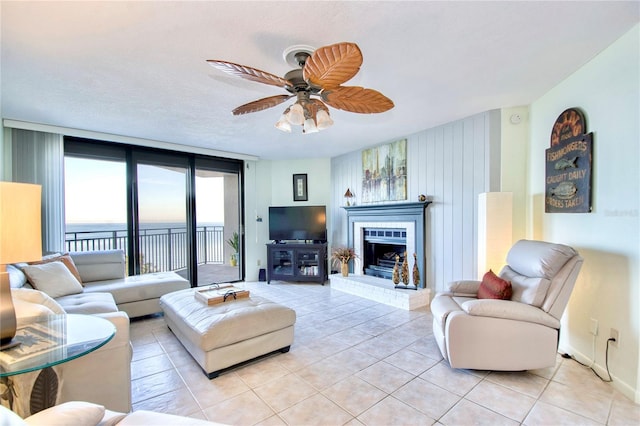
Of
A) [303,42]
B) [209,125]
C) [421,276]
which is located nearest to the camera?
[303,42]

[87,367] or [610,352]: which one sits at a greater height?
[87,367]

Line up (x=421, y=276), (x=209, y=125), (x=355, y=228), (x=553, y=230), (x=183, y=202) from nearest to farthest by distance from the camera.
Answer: (x=553, y=230) < (x=209, y=125) < (x=421, y=276) < (x=183, y=202) < (x=355, y=228)

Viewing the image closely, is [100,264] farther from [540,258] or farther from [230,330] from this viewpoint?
[540,258]

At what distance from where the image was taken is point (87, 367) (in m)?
1.65

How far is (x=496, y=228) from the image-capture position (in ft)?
9.89

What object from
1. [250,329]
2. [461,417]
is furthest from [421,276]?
[250,329]

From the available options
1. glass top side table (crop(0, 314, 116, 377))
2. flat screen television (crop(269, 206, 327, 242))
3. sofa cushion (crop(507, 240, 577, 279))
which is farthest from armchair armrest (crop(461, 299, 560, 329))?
flat screen television (crop(269, 206, 327, 242))

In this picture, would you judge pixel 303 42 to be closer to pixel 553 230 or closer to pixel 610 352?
pixel 553 230

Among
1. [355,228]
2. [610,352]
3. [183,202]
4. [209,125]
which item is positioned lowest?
[610,352]

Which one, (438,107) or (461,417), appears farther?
(438,107)

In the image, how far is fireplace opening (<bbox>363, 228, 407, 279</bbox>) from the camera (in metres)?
4.50

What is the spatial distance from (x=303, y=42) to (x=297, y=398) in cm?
243

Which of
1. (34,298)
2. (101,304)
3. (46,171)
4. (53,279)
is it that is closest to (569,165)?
(34,298)

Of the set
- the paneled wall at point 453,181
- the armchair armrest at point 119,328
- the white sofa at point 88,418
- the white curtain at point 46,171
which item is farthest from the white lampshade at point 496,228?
the white curtain at point 46,171
